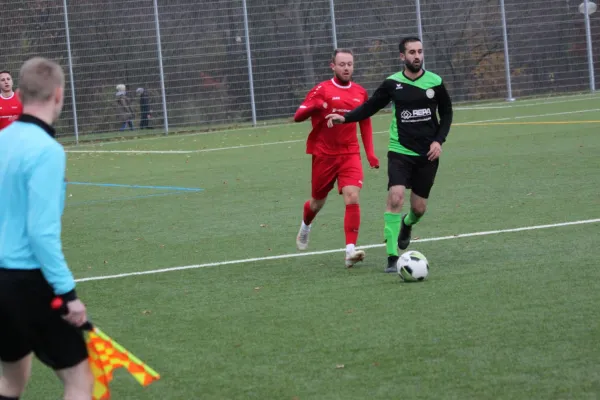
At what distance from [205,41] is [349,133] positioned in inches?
875

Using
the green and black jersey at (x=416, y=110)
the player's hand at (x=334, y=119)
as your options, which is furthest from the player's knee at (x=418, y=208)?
the player's hand at (x=334, y=119)

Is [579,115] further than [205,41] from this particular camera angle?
No

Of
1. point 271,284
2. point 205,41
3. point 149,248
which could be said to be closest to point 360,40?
point 205,41

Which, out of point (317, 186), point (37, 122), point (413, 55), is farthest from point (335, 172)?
point (37, 122)

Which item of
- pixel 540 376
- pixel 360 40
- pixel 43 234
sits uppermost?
pixel 360 40

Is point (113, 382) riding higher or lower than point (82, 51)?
lower

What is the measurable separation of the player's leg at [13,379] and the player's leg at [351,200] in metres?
5.08

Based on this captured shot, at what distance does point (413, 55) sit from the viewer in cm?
952

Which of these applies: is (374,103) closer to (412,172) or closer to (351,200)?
(412,172)

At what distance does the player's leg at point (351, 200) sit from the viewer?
960 cm

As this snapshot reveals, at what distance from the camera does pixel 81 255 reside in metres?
11.4

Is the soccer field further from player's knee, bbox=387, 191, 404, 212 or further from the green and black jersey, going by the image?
the green and black jersey

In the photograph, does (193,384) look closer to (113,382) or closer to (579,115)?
(113,382)

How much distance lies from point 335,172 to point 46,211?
20.8 ft
